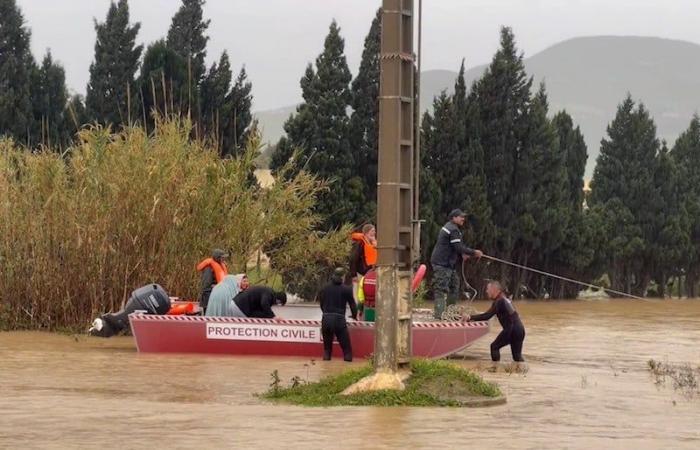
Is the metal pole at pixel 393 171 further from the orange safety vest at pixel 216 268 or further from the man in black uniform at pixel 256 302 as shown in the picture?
the orange safety vest at pixel 216 268

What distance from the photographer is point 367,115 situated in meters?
44.8

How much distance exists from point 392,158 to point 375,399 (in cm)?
269

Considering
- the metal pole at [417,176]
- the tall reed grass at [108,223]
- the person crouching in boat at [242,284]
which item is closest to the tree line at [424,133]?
the tall reed grass at [108,223]

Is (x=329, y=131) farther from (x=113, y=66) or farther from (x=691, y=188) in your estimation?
(x=691, y=188)

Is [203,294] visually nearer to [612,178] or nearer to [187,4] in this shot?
[187,4]

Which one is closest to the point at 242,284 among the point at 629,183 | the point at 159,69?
the point at 159,69

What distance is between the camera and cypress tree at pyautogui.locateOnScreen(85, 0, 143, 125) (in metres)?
46.3

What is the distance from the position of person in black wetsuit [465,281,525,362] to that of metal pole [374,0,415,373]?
231 inches

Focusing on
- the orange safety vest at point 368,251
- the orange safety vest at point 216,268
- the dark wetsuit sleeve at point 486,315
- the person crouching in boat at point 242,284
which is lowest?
the dark wetsuit sleeve at point 486,315

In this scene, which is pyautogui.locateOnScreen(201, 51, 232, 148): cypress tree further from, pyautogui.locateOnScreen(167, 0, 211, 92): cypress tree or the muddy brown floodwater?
the muddy brown floodwater

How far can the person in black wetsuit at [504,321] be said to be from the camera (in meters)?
22.5

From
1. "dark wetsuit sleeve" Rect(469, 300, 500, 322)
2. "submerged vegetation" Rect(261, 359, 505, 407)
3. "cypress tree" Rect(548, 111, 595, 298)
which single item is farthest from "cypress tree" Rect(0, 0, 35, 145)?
"submerged vegetation" Rect(261, 359, 505, 407)

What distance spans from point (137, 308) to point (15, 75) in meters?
24.0

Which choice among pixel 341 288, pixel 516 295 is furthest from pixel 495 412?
pixel 516 295
